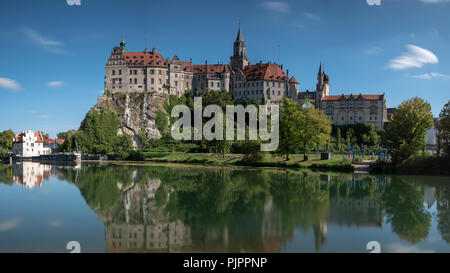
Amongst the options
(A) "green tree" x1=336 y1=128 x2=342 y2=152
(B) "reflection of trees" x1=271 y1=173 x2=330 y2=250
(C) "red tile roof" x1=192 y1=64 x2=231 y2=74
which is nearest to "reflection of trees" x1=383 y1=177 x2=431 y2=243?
(B) "reflection of trees" x1=271 y1=173 x2=330 y2=250

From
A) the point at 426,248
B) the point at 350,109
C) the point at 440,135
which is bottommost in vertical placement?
the point at 426,248

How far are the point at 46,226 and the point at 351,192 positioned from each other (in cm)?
1875

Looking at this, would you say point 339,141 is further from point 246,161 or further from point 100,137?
point 100,137

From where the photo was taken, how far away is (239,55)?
9125 cm

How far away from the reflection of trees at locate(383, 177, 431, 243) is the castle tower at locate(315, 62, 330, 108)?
62876mm

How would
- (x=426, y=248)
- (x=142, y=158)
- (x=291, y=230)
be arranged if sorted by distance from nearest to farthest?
(x=426, y=248)
(x=291, y=230)
(x=142, y=158)

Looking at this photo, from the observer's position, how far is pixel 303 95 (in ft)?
292

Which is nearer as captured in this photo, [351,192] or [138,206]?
[138,206]

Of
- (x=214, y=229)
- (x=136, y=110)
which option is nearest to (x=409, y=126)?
(x=214, y=229)

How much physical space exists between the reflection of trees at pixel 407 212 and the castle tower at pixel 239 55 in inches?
2710

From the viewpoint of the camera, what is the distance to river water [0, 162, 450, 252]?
1212 centimetres

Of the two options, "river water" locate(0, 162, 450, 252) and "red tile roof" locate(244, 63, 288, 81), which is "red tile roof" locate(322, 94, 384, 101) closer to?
"red tile roof" locate(244, 63, 288, 81)

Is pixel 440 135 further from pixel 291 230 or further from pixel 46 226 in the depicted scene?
pixel 46 226
